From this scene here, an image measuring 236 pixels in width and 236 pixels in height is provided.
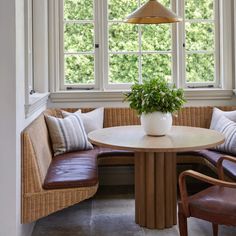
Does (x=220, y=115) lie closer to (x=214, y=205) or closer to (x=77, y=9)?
(x=214, y=205)

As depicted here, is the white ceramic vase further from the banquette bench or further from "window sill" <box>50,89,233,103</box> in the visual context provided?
"window sill" <box>50,89,233,103</box>

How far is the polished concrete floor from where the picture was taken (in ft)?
9.74

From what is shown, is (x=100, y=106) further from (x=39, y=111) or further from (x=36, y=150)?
(x=36, y=150)

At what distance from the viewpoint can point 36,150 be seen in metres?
2.89

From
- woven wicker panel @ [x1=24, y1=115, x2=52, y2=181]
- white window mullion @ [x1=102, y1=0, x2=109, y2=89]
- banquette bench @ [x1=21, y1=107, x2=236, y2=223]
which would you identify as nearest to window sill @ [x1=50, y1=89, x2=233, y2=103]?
white window mullion @ [x1=102, y1=0, x2=109, y2=89]

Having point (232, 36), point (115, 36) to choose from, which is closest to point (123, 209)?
point (115, 36)

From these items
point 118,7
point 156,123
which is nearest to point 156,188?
point 156,123

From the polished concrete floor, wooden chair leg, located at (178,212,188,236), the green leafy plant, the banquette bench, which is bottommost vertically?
the polished concrete floor

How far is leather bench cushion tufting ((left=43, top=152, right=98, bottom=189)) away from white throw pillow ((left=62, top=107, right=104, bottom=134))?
484 millimetres

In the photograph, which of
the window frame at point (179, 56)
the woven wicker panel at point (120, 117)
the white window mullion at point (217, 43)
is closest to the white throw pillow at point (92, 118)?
the woven wicker panel at point (120, 117)

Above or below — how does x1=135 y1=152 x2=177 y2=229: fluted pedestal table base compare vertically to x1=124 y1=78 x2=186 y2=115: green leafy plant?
below

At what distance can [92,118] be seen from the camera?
161 inches

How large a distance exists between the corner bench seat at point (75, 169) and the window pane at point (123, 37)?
1326 millimetres

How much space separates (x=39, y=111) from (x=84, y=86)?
892 millimetres
